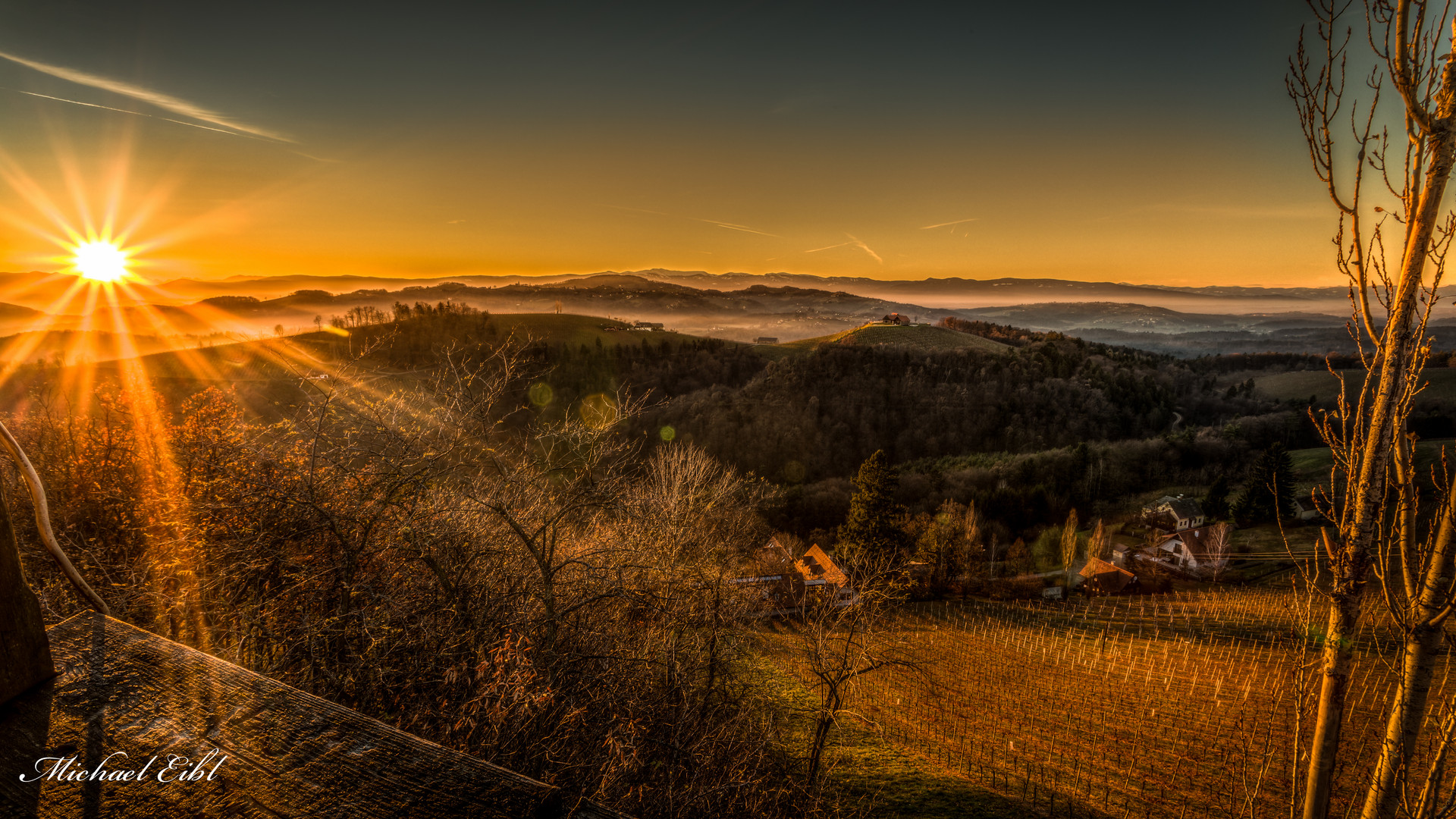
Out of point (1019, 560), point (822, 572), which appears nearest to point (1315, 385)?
point (1019, 560)

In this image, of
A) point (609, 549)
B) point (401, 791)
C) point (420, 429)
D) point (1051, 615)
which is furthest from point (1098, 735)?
point (401, 791)

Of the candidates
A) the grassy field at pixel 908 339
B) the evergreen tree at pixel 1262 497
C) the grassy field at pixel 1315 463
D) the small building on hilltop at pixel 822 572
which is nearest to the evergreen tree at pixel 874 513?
the small building on hilltop at pixel 822 572

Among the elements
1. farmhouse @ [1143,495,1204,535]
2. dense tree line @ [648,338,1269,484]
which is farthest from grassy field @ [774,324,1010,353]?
farmhouse @ [1143,495,1204,535]

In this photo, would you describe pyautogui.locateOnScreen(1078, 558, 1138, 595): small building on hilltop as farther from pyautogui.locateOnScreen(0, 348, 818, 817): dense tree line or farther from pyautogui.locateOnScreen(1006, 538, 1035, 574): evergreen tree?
pyautogui.locateOnScreen(0, 348, 818, 817): dense tree line
